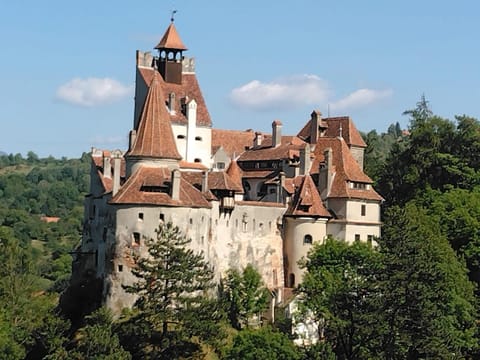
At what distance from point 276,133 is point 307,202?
38.0ft

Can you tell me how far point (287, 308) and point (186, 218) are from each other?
12.5 m

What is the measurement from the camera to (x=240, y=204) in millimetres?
83562

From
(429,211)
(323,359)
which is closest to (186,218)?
(323,359)

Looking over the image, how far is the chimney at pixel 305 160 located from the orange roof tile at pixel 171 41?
1705cm

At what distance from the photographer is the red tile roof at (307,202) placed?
8569cm

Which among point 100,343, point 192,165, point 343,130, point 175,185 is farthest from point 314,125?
point 100,343

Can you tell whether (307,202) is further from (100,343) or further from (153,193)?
(100,343)

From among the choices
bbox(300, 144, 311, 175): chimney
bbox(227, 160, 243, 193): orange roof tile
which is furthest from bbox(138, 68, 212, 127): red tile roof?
bbox(300, 144, 311, 175): chimney

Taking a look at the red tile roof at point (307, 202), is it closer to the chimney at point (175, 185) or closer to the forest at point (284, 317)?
the forest at point (284, 317)

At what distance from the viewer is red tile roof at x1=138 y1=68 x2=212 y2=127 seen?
93.2 m

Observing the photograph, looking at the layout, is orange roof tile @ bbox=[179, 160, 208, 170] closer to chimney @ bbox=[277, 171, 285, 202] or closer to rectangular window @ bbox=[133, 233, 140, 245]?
chimney @ bbox=[277, 171, 285, 202]

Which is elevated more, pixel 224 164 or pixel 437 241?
pixel 224 164

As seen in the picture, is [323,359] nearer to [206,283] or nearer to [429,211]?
[206,283]

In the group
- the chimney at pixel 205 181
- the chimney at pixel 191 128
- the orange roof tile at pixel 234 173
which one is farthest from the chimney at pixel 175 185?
the chimney at pixel 191 128
